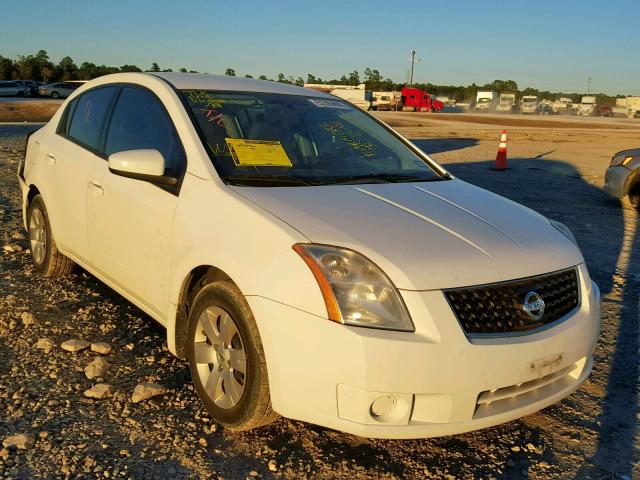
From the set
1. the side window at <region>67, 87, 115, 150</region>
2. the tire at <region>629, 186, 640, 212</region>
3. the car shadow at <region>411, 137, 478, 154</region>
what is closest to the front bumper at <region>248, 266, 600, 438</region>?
the side window at <region>67, 87, 115, 150</region>

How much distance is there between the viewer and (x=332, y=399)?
243 cm

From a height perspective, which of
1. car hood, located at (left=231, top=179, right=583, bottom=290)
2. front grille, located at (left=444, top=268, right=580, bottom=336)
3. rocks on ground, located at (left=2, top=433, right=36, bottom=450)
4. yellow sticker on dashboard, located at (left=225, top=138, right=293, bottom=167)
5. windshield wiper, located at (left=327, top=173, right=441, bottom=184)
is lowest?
rocks on ground, located at (left=2, top=433, right=36, bottom=450)

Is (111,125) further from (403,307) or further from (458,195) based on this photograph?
(403,307)

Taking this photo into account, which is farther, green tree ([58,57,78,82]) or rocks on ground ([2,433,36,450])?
green tree ([58,57,78,82])

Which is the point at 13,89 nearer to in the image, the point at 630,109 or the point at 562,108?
the point at 562,108

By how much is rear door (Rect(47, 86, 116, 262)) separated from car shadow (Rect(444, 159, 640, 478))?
3.11 m

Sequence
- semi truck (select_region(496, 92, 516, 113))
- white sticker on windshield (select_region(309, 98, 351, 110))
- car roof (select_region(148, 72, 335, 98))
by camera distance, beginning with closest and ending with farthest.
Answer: car roof (select_region(148, 72, 335, 98)) < white sticker on windshield (select_region(309, 98, 351, 110)) < semi truck (select_region(496, 92, 516, 113))

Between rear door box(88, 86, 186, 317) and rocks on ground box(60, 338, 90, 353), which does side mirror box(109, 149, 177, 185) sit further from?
rocks on ground box(60, 338, 90, 353)

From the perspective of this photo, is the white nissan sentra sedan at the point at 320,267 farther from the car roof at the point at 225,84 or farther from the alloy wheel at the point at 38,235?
the alloy wheel at the point at 38,235

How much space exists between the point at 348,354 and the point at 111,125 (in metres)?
2.51

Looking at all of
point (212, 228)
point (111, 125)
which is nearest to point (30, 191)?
point (111, 125)

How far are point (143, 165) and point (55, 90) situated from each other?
47.1m

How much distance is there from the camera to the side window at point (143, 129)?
11.0 ft

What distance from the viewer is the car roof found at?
384cm
